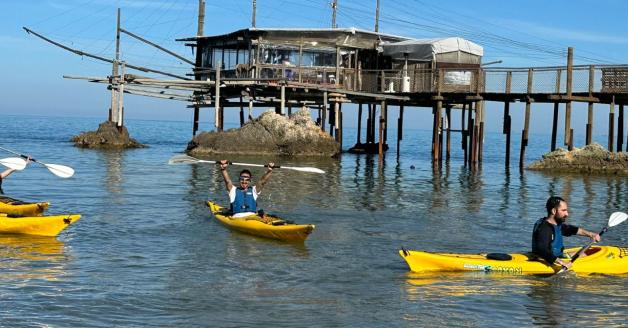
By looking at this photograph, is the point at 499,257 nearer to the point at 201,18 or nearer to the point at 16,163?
the point at 16,163

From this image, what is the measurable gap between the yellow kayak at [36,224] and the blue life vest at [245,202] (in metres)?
3.47

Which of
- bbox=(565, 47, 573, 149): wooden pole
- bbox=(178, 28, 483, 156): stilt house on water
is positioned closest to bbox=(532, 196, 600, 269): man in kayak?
bbox=(565, 47, 573, 149): wooden pole

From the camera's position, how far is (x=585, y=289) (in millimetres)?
13625

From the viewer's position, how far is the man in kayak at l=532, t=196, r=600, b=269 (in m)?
14.0

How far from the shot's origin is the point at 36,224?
661 inches

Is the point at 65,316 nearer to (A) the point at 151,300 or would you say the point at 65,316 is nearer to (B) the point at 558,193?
(A) the point at 151,300

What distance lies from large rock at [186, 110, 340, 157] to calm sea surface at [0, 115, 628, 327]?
12.3m

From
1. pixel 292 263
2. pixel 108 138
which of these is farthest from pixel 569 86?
pixel 108 138

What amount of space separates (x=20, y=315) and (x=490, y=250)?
9.80m

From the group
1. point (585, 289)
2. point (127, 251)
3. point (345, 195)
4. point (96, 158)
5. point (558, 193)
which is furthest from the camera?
point (96, 158)

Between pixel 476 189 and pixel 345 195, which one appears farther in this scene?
pixel 476 189

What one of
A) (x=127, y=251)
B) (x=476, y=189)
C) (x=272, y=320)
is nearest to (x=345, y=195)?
(x=476, y=189)

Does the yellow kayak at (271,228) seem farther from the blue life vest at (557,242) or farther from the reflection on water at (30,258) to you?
the blue life vest at (557,242)

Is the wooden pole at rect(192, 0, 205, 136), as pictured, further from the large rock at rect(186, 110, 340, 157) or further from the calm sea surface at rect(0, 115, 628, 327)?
the calm sea surface at rect(0, 115, 628, 327)
